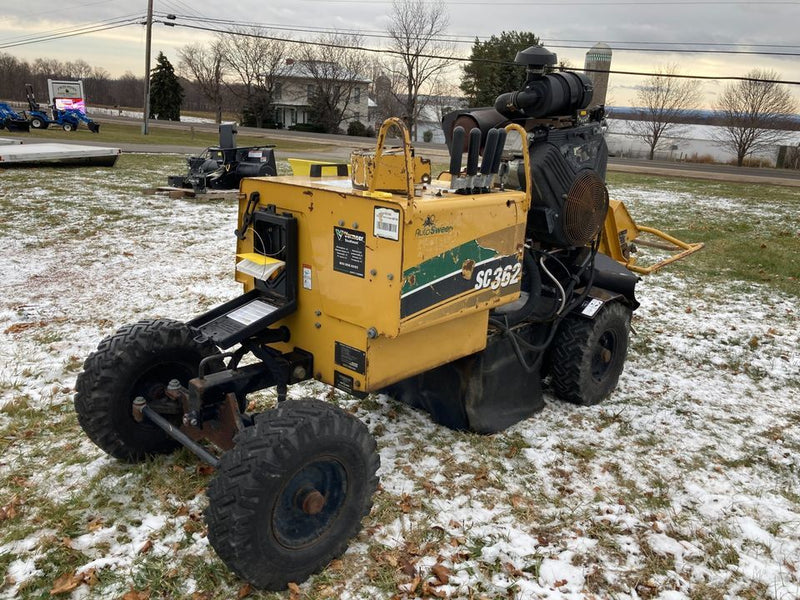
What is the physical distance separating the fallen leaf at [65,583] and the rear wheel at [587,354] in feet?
11.5

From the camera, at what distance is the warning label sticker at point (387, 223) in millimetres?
3121

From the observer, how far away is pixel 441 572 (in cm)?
317

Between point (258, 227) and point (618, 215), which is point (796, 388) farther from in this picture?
point (258, 227)

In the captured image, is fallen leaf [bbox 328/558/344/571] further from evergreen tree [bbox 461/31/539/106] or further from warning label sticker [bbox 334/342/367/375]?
evergreen tree [bbox 461/31/539/106]

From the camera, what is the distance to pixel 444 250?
3395 mm

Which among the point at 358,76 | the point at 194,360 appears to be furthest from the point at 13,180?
the point at 358,76

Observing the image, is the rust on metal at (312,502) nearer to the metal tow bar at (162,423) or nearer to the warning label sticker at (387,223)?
the metal tow bar at (162,423)

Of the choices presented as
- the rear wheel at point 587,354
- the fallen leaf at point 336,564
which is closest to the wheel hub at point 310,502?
Result: the fallen leaf at point 336,564

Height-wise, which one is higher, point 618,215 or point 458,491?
point 618,215

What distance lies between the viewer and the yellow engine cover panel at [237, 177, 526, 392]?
3213mm

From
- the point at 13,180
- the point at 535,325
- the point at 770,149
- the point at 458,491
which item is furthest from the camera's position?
the point at 770,149

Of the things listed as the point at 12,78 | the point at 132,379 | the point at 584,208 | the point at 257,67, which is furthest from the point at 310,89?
the point at 132,379

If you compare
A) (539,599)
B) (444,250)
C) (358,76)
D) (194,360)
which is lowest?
(539,599)

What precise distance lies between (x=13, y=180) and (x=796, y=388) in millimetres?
15474
